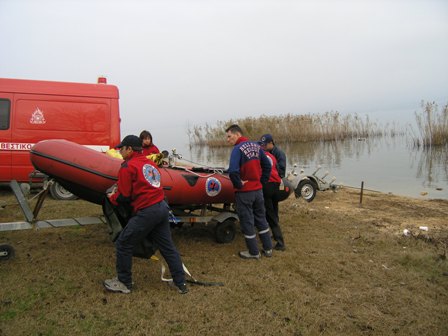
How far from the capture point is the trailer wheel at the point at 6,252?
3.96 meters

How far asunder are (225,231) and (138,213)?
1940mm

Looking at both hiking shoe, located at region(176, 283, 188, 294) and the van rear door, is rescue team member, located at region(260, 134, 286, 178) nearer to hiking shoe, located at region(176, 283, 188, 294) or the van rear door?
hiking shoe, located at region(176, 283, 188, 294)

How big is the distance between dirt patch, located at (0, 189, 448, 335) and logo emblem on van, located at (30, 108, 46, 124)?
2.97 m

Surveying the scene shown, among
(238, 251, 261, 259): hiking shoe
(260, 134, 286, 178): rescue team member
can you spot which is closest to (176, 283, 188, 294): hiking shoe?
(238, 251, 261, 259): hiking shoe

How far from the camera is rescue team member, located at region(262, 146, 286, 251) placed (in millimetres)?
4785

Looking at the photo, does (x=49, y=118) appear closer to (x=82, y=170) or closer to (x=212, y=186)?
(x=82, y=170)

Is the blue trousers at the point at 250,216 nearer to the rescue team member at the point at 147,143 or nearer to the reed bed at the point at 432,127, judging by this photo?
the rescue team member at the point at 147,143

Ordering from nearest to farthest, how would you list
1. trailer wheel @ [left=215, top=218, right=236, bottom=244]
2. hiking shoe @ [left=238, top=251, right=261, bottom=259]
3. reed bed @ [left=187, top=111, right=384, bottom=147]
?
hiking shoe @ [left=238, top=251, right=261, bottom=259] → trailer wheel @ [left=215, top=218, right=236, bottom=244] → reed bed @ [left=187, top=111, right=384, bottom=147]

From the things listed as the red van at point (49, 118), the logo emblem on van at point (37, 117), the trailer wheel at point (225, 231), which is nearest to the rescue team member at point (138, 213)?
the trailer wheel at point (225, 231)

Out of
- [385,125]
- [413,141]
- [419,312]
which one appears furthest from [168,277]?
[385,125]

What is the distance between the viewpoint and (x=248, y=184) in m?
4.34

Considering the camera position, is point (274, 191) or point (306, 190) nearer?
point (274, 191)

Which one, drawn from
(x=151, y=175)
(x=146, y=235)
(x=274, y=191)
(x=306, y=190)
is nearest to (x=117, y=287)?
(x=146, y=235)

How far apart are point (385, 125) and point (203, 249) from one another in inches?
956
